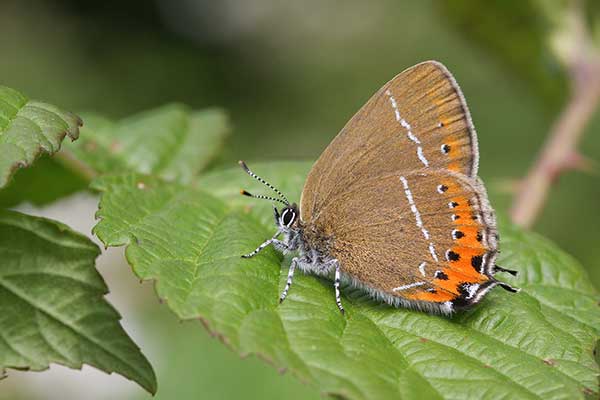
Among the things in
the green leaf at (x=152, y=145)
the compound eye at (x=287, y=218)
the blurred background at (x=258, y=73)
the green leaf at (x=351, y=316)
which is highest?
the blurred background at (x=258, y=73)

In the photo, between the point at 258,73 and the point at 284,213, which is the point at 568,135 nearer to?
the point at 284,213

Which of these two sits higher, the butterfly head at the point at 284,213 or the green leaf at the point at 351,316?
the butterfly head at the point at 284,213

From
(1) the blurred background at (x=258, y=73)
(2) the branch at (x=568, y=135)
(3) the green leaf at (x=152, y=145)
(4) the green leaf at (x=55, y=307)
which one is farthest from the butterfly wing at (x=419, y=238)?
(1) the blurred background at (x=258, y=73)

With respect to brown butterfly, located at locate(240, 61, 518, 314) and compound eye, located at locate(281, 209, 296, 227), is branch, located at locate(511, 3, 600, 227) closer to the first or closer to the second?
brown butterfly, located at locate(240, 61, 518, 314)

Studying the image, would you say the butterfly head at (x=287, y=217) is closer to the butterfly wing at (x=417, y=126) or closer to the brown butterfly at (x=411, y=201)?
the brown butterfly at (x=411, y=201)

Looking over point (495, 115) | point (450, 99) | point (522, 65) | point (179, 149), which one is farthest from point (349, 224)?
point (495, 115)

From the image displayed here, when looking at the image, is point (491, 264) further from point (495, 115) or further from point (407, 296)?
point (495, 115)

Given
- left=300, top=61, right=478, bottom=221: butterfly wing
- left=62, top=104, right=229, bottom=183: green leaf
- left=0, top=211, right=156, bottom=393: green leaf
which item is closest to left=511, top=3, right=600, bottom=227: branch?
left=300, top=61, right=478, bottom=221: butterfly wing
